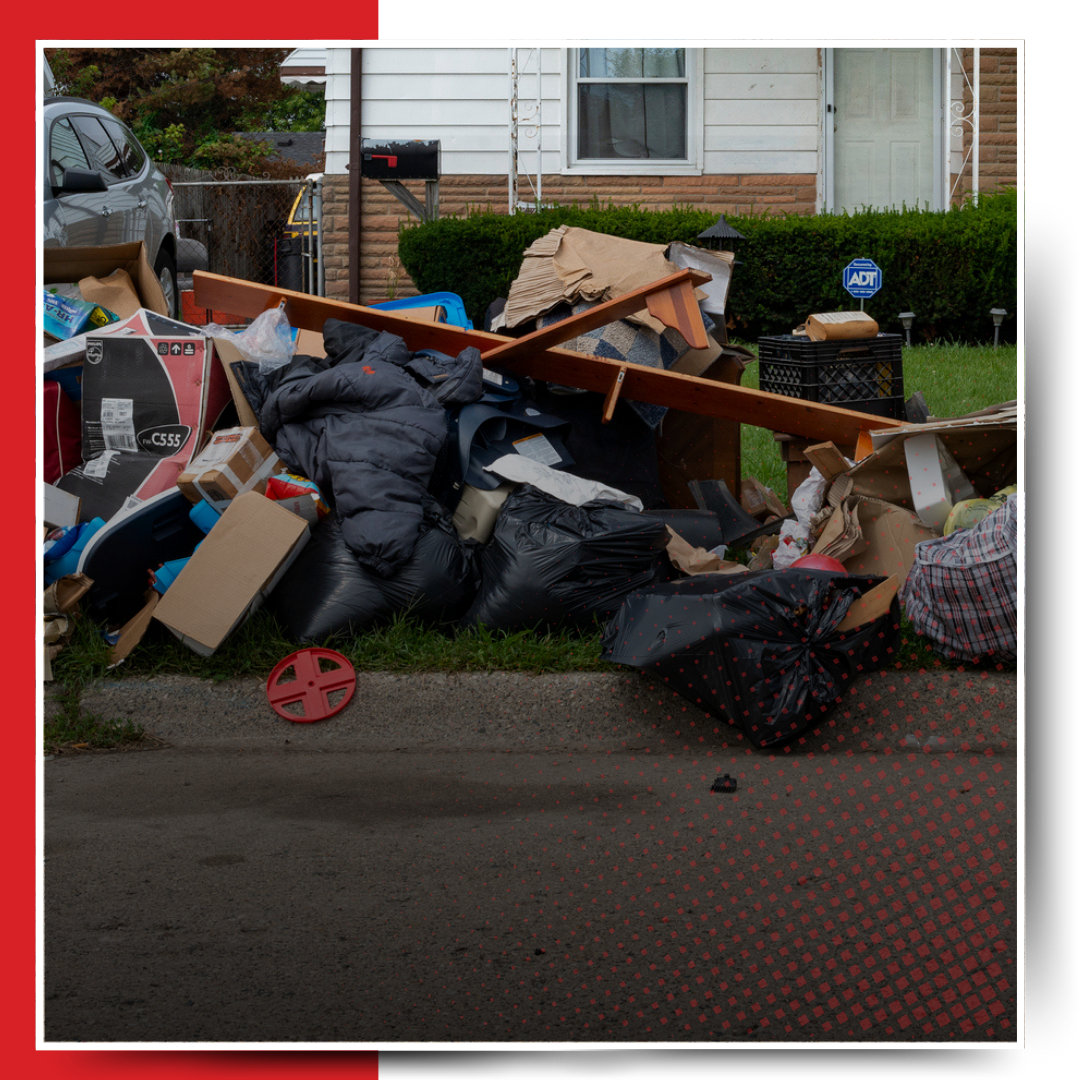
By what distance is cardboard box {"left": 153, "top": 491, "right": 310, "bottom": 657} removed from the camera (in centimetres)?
391

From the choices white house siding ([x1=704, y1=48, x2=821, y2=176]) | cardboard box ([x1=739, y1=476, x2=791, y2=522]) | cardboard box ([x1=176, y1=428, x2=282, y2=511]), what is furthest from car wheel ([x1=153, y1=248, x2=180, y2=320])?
white house siding ([x1=704, y1=48, x2=821, y2=176])

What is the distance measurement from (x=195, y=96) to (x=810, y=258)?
16.0 ft

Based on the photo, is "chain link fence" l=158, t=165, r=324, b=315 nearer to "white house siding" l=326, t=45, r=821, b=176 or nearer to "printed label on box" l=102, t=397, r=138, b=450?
"white house siding" l=326, t=45, r=821, b=176

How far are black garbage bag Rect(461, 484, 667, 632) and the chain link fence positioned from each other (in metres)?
6.07

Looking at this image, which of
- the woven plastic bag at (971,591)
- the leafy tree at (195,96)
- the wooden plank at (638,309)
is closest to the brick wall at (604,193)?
the leafy tree at (195,96)

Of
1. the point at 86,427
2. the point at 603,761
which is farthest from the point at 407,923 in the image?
the point at 86,427

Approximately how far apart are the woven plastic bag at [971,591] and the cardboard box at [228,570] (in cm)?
215

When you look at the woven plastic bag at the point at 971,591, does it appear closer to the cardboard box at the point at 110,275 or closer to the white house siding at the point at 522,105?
the cardboard box at the point at 110,275

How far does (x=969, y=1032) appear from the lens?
7.48ft

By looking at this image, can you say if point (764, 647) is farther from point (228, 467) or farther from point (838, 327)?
point (838, 327)

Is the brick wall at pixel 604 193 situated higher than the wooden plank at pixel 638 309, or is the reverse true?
the brick wall at pixel 604 193

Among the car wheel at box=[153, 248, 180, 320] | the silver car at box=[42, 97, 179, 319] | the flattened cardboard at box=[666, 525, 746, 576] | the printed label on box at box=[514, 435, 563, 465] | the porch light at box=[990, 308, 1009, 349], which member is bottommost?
the flattened cardboard at box=[666, 525, 746, 576]

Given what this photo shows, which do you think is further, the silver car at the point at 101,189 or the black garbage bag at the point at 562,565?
the silver car at the point at 101,189

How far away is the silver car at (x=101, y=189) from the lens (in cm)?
627
